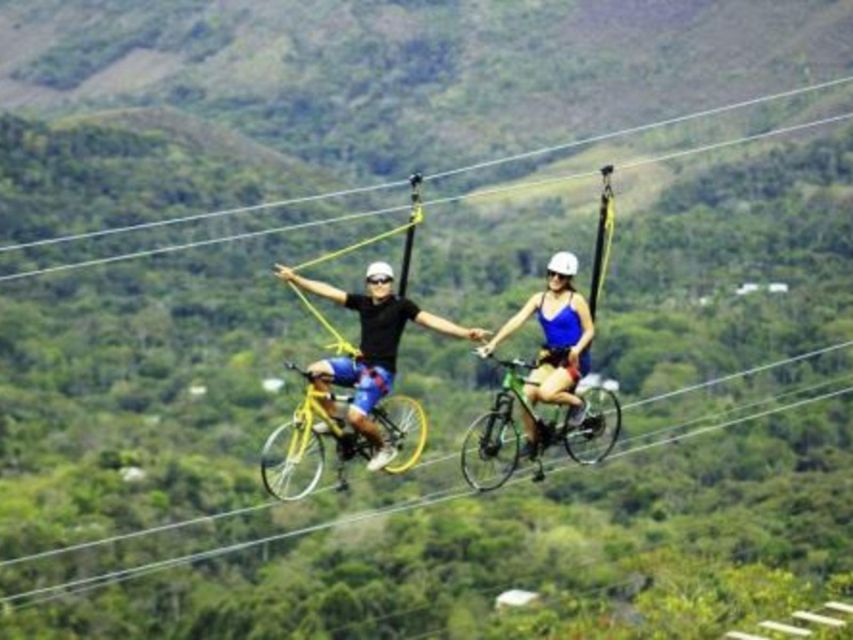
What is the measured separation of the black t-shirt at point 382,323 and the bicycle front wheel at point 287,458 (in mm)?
975

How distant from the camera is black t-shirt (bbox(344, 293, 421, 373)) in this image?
1817cm

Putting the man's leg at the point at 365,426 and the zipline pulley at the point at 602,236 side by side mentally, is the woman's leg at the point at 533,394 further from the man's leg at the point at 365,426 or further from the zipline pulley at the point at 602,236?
the man's leg at the point at 365,426

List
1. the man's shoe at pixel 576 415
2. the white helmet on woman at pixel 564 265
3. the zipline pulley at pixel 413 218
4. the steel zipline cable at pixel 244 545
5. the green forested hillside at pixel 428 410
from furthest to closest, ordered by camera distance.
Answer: the green forested hillside at pixel 428 410
the steel zipline cable at pixel 244 545
the man's shoe at pixel 576 415
the white helmet on woman at pixel 564 265
the zipline pulley at pixel 413 218

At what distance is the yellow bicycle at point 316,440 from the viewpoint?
18.3 m

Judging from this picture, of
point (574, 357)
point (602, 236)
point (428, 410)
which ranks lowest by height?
point (574, 357)

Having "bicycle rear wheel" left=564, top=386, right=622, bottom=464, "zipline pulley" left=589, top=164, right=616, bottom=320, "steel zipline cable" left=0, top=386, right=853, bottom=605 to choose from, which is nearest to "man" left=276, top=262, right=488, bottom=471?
"zipline pulley" left=589, top=164, right=616, bottom=320

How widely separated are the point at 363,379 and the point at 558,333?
6.41 feet

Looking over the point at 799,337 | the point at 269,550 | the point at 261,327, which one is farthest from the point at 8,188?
the point at 269,550

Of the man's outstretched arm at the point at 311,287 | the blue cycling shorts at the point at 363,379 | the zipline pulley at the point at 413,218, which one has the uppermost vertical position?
the zipline pulley at the point at 413,218

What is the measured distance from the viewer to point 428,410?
89.9m

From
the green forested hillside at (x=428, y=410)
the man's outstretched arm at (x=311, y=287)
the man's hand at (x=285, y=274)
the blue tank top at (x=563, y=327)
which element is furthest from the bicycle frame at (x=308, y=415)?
the green forested hillside at (x=428, y=410)

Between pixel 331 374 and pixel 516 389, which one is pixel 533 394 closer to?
pixel 516 389

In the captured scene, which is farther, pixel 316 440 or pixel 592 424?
pixel 592 424

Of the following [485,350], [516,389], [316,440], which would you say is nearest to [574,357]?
[516,389]
